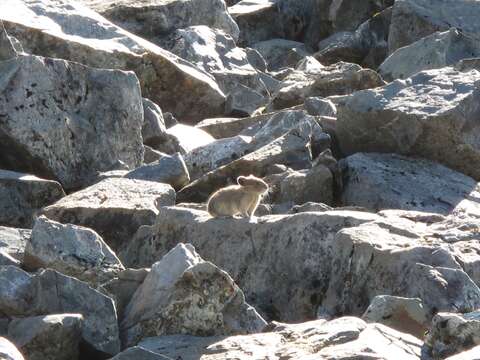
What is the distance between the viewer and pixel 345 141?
55.4 feet

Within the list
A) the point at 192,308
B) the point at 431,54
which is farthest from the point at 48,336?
the point at 431,54

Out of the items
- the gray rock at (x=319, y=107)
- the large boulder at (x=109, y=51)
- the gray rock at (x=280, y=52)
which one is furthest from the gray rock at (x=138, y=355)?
the gray rock at (x=280, y=52)

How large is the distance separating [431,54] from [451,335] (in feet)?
42.6

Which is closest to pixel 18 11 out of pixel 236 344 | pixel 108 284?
pixel 108 284

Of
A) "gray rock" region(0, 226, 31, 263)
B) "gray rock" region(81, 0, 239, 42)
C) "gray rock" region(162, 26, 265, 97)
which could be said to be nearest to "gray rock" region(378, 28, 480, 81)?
"gray rock" region(162, 26, 265, 97)

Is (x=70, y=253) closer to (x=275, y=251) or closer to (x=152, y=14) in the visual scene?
(x=275, y=251)

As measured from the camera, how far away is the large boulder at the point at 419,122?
16.1 meters

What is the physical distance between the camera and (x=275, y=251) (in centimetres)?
1248

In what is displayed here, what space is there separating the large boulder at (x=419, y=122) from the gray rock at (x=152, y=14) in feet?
27.3

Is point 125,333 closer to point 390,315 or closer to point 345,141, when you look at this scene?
point 390,315

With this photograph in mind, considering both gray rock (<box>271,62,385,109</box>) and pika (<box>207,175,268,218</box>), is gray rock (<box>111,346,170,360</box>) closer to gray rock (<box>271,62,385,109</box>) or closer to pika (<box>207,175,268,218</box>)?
pika (<box>207,175,268,218</box>)

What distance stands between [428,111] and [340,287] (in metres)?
5.15

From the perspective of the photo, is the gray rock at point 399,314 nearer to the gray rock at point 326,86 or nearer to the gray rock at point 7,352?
the gray rock at point 7,352

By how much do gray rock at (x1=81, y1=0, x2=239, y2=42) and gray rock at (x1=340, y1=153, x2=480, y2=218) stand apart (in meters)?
9.41
